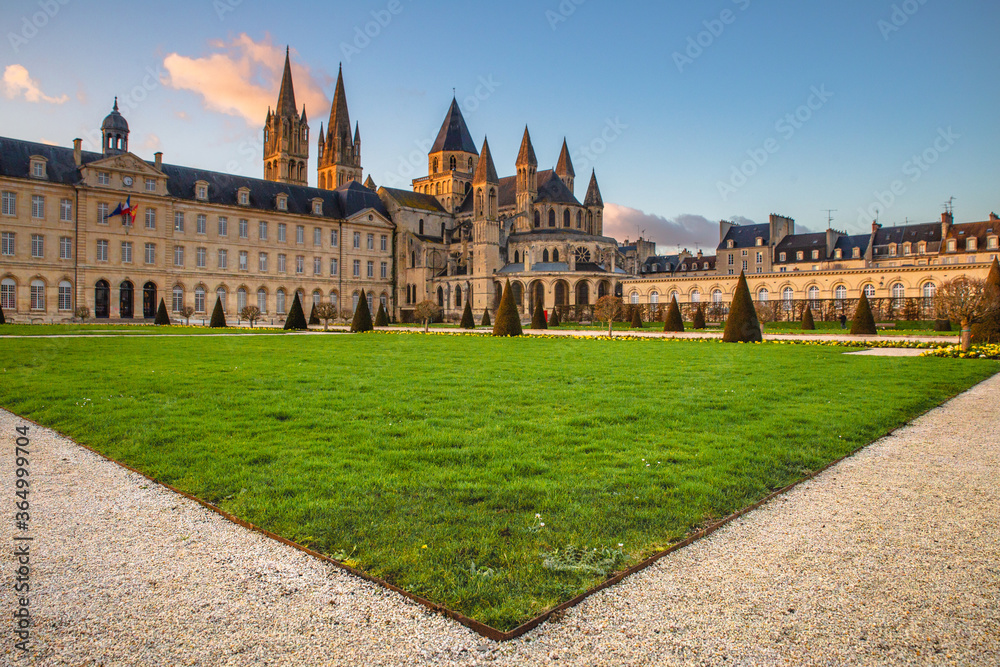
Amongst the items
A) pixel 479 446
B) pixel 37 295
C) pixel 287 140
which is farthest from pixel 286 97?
pixel 479 446

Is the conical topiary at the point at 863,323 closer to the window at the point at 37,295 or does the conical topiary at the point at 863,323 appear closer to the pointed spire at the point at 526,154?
the pointed spire at the point at 526,154

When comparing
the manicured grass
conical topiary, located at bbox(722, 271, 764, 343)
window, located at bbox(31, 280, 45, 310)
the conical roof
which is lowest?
the manicured grass

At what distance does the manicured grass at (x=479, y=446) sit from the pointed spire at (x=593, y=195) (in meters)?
49.3

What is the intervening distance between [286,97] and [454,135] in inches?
647

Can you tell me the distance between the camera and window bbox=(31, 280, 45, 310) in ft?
122

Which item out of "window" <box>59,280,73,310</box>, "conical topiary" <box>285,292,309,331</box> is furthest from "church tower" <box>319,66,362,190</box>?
"conical topiary" <box>285,292,309,331</box>

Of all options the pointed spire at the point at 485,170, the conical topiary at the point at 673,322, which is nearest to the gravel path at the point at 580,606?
the conical topiary at the point at 673,322

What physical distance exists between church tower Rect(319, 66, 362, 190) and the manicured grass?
52.8 metres

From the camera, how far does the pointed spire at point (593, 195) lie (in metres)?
58.8

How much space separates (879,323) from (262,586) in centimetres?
4039

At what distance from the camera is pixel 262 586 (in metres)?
2.86

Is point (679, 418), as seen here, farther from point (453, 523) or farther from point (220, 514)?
point (220, 514)

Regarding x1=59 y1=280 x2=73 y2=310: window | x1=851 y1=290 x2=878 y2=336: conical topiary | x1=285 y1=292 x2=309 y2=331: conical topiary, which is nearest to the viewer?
x1=851 y1=290 x2=878 y2=336: conical topiary

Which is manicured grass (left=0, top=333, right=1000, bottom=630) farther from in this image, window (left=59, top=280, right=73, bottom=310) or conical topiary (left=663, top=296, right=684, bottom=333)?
window (left=59, top=280, right=73, bottom=310)
